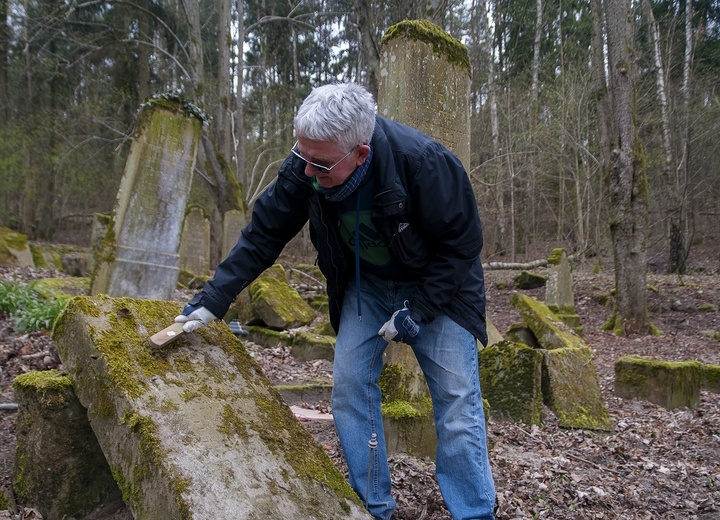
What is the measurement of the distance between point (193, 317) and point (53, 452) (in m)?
0.90

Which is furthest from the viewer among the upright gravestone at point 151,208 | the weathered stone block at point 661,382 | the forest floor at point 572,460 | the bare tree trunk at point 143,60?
the bare tree trunk at point 143,60

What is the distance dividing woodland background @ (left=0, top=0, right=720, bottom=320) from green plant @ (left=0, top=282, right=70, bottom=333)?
708 cm

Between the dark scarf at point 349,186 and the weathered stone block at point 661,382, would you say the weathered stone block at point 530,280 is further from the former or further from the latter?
the dark scarf at point 349,186

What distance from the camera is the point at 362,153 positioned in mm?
2148

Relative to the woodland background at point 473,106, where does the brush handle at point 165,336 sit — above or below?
below

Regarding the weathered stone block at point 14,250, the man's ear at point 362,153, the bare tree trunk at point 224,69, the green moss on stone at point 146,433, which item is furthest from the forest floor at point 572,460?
the bare tree trunk at point 224,69

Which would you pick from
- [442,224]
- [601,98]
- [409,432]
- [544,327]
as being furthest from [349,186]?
[601,98]

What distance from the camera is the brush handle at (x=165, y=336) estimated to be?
241 centimetres

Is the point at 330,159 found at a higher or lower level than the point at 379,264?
higher

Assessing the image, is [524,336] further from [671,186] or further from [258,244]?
[671,186]

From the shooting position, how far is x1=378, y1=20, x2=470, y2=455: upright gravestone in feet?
12.0

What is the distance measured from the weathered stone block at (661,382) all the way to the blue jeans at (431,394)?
13.6 ft

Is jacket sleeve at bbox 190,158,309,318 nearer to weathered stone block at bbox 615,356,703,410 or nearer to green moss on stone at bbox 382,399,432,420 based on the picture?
green moss on stone at bbox 382,399,432,420

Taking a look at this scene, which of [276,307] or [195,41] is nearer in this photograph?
[276,307]
